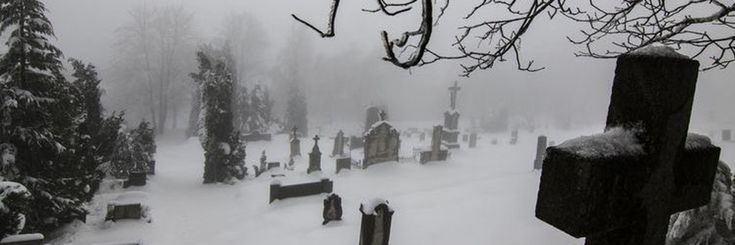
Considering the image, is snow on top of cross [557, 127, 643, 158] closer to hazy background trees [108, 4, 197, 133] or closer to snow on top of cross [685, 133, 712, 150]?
snow on top of cross [685, 133, 712, 150]

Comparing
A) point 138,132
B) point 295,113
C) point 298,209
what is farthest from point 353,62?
point 298,209

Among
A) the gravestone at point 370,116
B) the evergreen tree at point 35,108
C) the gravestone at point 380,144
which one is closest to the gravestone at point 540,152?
the gravestone at point 380,144

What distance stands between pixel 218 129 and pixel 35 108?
292 inches

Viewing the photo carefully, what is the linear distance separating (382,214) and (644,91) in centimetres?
827

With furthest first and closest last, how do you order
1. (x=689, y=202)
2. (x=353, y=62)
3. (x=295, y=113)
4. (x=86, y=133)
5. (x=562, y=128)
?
(x=353, y=62) < (x=562, y=128) < (x=295, y=113) < (x=86, y=133) < (x=689, y=202)

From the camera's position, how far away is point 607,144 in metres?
1.48

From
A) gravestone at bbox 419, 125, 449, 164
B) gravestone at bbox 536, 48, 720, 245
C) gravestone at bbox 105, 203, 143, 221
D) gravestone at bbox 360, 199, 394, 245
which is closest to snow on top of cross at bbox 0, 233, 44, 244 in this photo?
gravestone at bbox 105, 203, 143, 221

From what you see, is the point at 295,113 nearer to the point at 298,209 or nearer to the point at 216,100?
→ the point at 216,100

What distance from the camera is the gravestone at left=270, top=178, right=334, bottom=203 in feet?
45.9

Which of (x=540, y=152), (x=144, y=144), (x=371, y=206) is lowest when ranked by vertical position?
(x=144, y=144)

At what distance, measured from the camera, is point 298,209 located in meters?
13.2

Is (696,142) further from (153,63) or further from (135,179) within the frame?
(153,63)

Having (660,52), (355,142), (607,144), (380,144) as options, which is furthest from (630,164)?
(355,142)

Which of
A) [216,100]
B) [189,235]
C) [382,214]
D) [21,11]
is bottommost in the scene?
[189,235]
